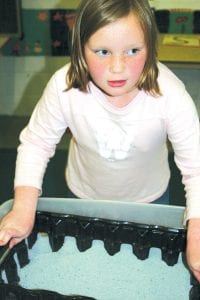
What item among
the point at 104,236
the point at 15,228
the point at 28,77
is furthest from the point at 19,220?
the point at 28,77

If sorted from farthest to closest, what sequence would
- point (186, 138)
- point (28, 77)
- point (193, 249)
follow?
point (28, 77) → point (186, 138) → point (193, 249)

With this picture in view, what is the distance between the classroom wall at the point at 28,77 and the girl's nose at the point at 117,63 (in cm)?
150

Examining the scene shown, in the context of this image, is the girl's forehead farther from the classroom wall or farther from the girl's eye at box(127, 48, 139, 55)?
the classroom wall

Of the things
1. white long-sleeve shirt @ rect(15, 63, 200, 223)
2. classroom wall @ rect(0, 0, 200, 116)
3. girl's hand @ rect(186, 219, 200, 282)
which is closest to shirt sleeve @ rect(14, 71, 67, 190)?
white long-sleeve shirt @ rect(15, 63, 200, 223)

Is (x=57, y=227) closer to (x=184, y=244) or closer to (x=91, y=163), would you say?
(x=184, y=244)

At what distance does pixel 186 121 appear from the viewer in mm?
726

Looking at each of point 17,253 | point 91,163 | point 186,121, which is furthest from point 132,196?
point 17,253

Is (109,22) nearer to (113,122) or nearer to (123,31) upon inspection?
(123,31)

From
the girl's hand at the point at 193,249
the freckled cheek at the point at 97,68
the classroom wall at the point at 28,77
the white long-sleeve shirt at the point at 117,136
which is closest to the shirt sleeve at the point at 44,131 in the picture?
the white long-sleeve shirt at the point at 117,136

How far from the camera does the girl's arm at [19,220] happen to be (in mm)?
606

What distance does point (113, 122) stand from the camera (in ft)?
2.65

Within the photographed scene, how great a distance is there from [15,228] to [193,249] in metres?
0.25

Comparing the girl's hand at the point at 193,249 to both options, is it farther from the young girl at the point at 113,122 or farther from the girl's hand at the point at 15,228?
the girl's hand at the point at 15,228

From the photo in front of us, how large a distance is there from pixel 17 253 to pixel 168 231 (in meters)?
0.22
